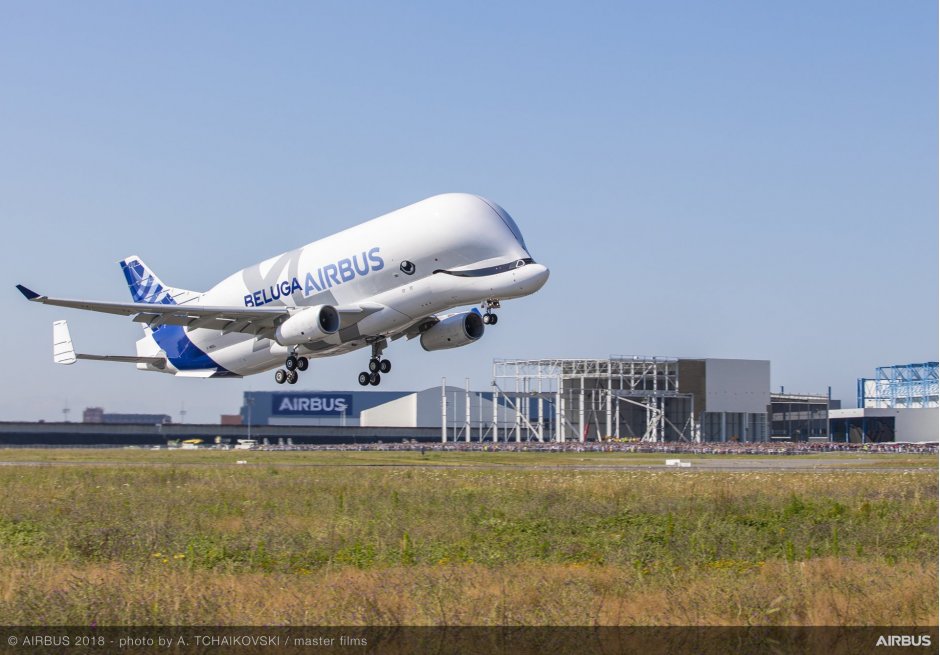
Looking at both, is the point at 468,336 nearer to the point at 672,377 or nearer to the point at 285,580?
the point at 285,580

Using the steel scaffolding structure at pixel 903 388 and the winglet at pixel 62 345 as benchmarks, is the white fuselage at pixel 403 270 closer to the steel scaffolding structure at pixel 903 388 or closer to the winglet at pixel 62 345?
the winglet at pixel 62 345

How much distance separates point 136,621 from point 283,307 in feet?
110

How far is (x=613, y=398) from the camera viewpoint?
389 ft

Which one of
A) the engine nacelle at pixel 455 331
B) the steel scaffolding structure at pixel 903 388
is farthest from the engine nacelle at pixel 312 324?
the steel scaffolding structure at pixel 903 388

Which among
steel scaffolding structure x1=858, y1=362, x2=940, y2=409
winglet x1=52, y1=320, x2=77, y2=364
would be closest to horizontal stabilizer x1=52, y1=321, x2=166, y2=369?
winglet x1=52, y1=320, x2=77, y2=364

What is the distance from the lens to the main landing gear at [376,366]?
48.1 m

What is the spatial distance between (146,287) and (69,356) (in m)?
5.33

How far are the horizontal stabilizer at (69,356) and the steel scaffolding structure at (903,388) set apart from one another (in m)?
117

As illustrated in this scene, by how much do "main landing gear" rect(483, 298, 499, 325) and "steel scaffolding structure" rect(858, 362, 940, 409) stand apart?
119 meters

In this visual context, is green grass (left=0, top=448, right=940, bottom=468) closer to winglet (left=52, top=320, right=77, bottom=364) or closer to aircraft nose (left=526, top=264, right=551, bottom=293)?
winglet (left=52, top=320, right=77, bottom=364)

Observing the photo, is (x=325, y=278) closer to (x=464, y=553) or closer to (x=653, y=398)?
(x=464, y=553)

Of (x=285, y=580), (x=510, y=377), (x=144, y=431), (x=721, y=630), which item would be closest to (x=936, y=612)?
(x=721, y=630)

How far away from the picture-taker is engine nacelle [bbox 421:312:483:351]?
1848 inches

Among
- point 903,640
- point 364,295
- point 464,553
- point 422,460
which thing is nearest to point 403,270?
point 364,295
